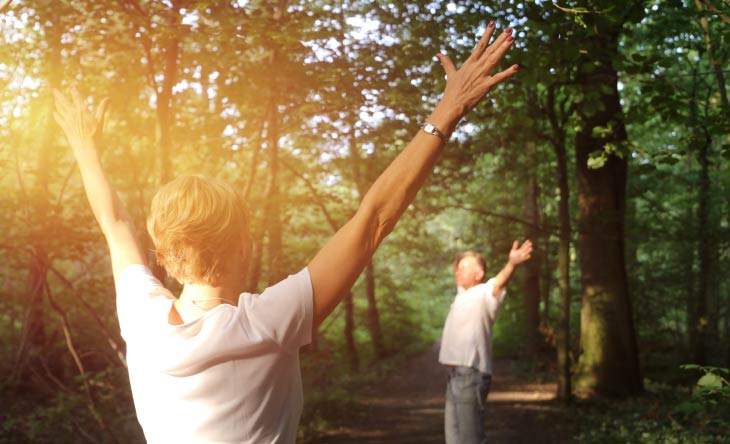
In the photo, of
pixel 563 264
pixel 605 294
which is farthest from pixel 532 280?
pixel 563 264

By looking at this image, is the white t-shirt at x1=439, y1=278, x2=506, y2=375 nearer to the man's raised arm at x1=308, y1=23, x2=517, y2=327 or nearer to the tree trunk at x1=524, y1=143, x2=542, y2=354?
the man's raised arm at x1=308, y1=23, x2=517, y2=327

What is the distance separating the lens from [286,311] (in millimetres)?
1548

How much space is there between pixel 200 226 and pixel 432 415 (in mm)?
11748

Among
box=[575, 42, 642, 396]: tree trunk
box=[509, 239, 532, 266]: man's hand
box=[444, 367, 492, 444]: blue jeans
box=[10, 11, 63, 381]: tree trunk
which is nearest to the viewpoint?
box=[509, 239, 532, 266]: man's hand

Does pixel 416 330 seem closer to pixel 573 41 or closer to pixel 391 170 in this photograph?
pixel 573 41

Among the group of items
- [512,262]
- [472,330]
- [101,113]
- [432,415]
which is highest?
[101,113]

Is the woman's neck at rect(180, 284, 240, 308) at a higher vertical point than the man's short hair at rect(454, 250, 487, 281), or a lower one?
lower

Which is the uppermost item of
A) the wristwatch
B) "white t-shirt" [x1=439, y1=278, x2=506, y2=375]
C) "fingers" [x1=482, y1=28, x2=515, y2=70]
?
"fingers" [x1=482, y1=28, x2=515, y2=70]

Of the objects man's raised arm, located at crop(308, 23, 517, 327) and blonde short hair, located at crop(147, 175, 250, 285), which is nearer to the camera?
man's raised arm, located at crop(308, 23, 517, 327)

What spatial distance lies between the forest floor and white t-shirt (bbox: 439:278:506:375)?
14.7 ft

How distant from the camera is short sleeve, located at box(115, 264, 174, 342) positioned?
5.82 ft

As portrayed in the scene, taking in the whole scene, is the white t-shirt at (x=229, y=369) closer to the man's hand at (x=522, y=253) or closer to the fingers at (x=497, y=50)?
the fingers at (x=497, y=50)

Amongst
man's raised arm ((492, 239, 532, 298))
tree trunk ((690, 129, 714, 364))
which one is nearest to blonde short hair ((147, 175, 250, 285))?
man's raised arm ((492, 239, 532, 298))

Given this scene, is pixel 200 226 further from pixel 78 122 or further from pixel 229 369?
pixel 78 122
